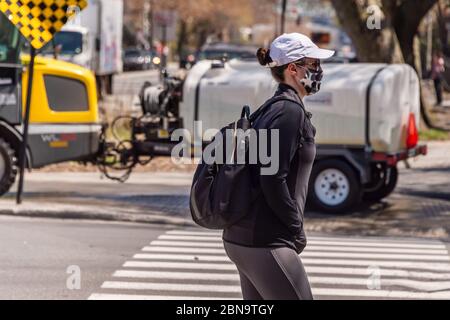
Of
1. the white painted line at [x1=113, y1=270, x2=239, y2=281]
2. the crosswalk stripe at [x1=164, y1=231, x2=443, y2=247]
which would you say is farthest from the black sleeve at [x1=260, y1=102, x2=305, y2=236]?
the crosswalk stripe at [x1=164, y1=231, x2=443, y2=247]

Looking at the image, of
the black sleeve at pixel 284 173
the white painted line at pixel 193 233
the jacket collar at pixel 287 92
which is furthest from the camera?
the white painted line at pixel 193 233

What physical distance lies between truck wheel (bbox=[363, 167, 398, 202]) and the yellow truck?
4.10 meters

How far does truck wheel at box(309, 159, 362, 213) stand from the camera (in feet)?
48.2

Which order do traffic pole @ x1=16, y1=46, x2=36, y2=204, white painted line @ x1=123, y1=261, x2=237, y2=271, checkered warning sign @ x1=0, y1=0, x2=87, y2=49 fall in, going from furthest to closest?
traffic pole @ x1=16, y1=46, x2=36, y2=204
checkered warning sign @ x1=0, y1=0, x2=87, y2=49
white painted line @ x1=123, y1=261, x2=237, y2=271

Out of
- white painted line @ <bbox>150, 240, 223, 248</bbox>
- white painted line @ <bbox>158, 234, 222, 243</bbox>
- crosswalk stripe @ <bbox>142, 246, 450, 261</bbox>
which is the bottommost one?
white painted line @ <bbox>158, 234, 222, 243</bbox>

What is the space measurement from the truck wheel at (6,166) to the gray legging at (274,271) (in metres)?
9.95

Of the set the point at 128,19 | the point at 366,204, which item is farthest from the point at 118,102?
the point at 128,19

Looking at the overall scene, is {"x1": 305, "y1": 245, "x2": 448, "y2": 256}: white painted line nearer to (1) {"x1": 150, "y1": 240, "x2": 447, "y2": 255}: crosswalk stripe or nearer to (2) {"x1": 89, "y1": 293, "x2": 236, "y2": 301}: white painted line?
(1) {"x1": 150, "y1": 240, "x2": 447, "y2": 255}: crosswalk stripe

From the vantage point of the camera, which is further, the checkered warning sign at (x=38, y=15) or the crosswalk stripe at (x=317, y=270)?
the checkered warning sign at (x=38, y=15)

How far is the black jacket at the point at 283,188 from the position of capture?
506 centimetres

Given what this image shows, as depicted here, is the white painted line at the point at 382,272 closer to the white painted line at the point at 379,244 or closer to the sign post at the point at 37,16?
the white painted line at the point at 379,244

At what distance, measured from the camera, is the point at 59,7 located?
13500mm

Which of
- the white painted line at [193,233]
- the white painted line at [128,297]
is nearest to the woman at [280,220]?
the white painted line at [128,297]

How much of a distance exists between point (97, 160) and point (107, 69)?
19766 millimetres
